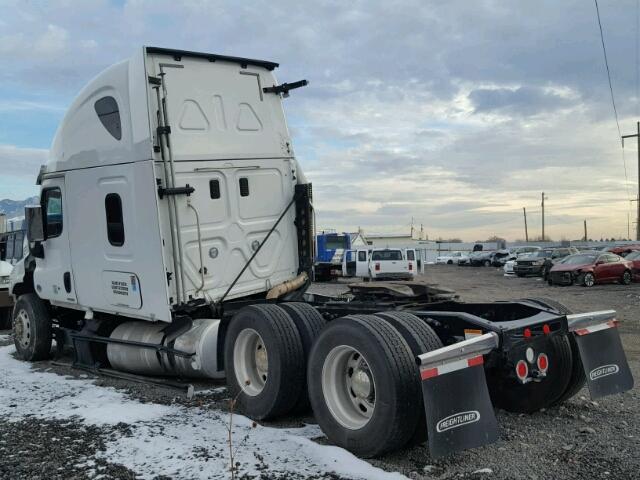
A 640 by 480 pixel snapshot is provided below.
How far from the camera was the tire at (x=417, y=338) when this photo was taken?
4.39 m

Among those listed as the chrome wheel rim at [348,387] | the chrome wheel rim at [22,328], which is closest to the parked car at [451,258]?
the chrome wheel rim at [22,328]

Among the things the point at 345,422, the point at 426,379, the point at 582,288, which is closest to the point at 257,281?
the point at 345,422

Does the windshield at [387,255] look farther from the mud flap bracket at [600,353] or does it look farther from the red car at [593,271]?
the mud flap bracket at [600,353]

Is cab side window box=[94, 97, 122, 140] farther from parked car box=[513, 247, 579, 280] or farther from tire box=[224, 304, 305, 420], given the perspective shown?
parked car box=[513, 247, 579, 280]

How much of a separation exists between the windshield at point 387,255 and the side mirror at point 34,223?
22.0m

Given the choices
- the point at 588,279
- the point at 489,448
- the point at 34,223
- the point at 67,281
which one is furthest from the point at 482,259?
the point at 489,448

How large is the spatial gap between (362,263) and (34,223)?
22520mm

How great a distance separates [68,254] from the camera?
8.28 m

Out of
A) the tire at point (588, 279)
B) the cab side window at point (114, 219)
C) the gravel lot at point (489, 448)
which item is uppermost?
the cab side window at point (114, 219)

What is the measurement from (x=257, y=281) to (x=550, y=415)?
3.76m

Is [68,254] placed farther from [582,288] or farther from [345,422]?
[582,288]

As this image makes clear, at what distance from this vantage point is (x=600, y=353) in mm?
5195

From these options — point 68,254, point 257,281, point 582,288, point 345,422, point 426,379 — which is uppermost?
point 68,254

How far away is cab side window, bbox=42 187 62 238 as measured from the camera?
8406mm
